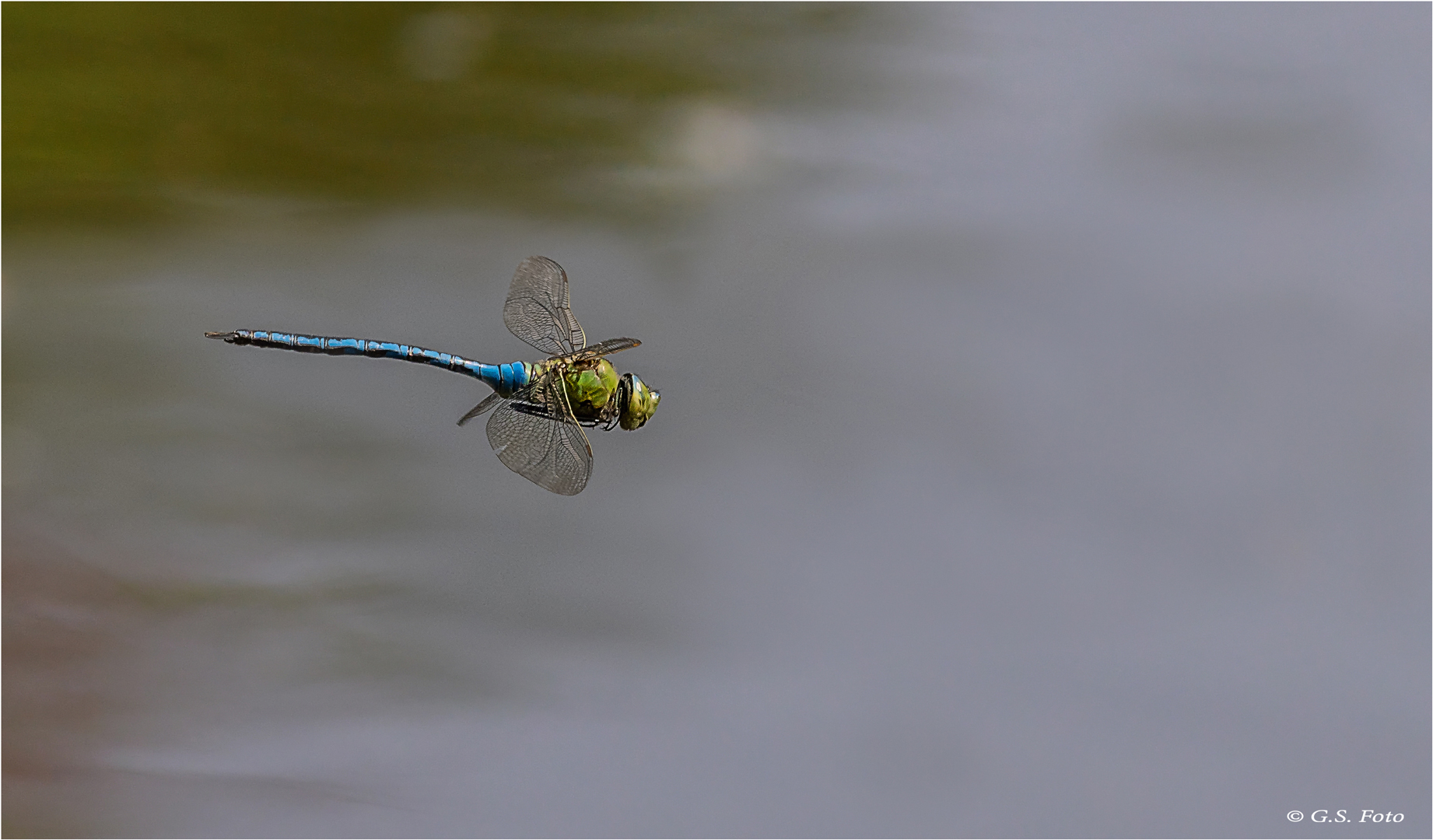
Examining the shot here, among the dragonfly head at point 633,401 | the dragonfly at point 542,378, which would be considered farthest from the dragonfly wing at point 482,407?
the dragonfly head at point 633,401

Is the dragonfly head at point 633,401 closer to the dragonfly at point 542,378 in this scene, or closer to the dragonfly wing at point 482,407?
the dragonfly at point 542,378

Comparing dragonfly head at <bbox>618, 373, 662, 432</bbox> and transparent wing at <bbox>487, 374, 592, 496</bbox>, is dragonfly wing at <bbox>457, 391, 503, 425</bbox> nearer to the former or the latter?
transparent wing at <bbox>487, 374, 592, 496</bbox>

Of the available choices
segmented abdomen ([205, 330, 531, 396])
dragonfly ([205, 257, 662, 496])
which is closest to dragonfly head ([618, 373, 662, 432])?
dragonfly ([205, 257, 662, 496])

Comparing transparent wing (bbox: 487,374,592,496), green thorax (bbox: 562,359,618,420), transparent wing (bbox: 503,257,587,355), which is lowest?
transparent wing (bbox: 487,374,592,496)

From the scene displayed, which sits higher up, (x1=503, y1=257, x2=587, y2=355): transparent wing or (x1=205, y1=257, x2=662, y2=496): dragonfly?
(x1=503, y1=257, x2=587, y2=355): transparent wing

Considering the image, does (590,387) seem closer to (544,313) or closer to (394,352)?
(544,313)

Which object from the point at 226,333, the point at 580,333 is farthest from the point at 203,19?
the point at 580,333

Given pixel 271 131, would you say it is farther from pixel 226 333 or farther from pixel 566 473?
pixel 566 473
